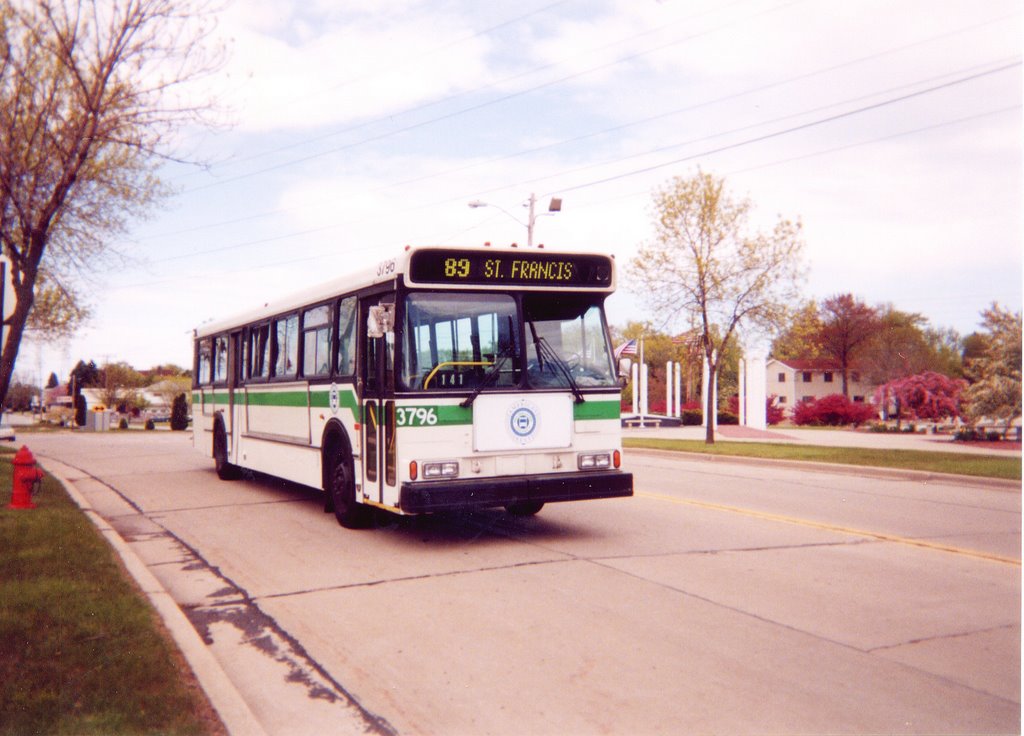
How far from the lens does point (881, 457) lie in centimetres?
1952

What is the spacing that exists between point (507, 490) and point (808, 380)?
82.1 meters

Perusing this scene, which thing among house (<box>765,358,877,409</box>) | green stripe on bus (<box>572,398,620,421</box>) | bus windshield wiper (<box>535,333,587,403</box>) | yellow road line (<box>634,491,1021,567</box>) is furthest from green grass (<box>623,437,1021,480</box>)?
house (<box>765,358,877,409</box>)

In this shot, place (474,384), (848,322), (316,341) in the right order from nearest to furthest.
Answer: (474,384), (316,341), (848,322)

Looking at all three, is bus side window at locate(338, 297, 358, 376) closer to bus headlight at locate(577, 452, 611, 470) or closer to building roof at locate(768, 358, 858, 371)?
bus headlight at locate(577, 452, 611, 470)

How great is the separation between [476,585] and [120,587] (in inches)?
110

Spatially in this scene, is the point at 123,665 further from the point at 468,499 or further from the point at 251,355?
the point at 251,355

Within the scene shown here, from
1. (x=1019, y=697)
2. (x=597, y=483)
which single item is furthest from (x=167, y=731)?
(x=597, y=483)

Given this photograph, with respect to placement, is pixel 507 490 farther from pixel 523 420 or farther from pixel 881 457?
pixel 881 457

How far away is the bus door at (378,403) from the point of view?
8.83 meters

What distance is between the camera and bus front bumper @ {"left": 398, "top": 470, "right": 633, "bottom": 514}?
27.7 feet

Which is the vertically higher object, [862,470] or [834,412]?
[834,412]

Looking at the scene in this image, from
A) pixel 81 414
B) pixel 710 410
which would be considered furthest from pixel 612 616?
pixel 81 414

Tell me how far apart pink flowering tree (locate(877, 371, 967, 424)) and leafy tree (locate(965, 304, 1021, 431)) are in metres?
7.92

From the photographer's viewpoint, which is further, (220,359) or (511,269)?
(220,359)
